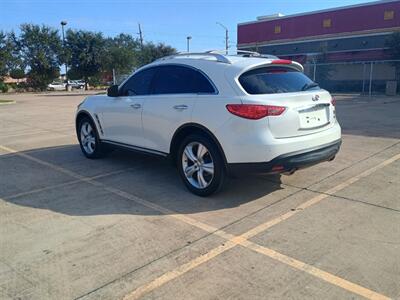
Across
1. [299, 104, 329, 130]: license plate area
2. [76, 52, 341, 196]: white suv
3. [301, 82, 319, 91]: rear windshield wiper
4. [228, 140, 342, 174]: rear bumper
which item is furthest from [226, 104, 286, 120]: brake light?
[301, 82, 319, 91]: rear windshield wiper

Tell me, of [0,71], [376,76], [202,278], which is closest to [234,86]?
[202,278]

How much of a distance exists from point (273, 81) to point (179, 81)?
1.32m

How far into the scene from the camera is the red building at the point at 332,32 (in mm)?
34531

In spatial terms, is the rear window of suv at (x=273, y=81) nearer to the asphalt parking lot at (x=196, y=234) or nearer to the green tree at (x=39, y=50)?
the asphalt parking lot at (x=196, y=234)

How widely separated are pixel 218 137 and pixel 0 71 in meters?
35.1

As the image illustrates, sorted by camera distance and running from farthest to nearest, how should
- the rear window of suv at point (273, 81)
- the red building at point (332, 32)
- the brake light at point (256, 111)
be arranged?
the red building at point (332, 32), the rear window of suv at point (273, 81), the brake light at point (256, 111)

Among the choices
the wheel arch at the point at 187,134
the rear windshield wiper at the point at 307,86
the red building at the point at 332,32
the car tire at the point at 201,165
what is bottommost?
the car tire at the point at 201,165

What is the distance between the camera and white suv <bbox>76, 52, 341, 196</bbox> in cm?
449

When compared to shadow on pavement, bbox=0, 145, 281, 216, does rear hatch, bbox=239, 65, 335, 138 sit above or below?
above

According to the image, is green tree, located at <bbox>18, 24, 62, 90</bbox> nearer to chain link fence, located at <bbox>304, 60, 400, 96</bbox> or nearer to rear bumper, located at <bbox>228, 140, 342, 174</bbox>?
chain link fence, located at <bbox>304, 60, 400, 96</bbox>

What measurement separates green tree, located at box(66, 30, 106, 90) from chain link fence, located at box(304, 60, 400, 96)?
25895mm

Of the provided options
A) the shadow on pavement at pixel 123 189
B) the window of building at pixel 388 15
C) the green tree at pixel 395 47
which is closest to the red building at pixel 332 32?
the window of building at pixel 388 15

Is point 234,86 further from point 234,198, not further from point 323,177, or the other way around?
point 323,177

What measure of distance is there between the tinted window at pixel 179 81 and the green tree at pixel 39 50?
4625 centimetres
